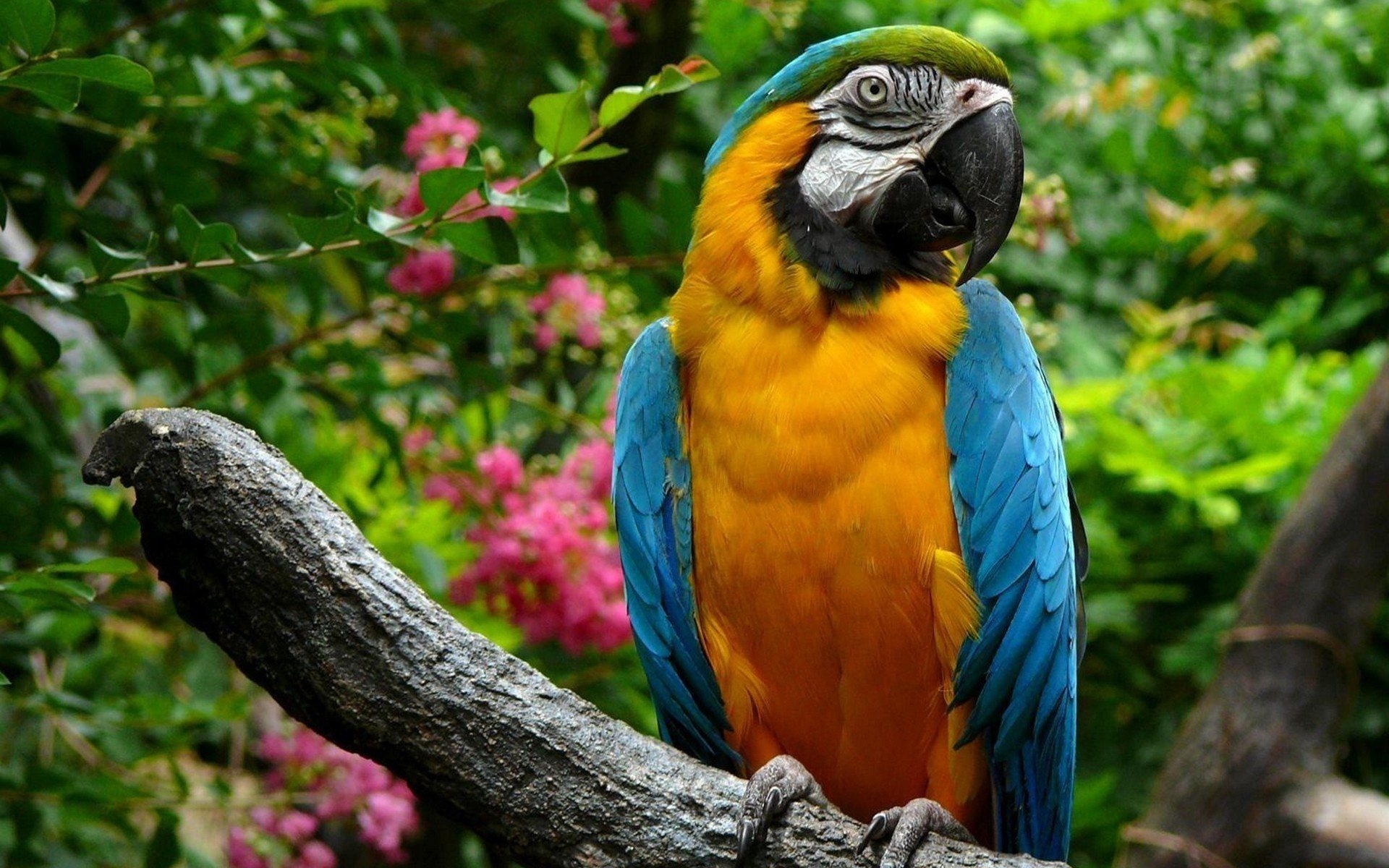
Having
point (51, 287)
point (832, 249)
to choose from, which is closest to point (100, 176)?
point (51, 287)

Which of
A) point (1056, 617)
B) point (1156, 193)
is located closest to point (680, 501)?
point (1056, 617)

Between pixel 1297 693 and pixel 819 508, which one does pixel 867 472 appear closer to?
pixel 819 508

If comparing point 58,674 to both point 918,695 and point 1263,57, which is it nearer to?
point 918,695

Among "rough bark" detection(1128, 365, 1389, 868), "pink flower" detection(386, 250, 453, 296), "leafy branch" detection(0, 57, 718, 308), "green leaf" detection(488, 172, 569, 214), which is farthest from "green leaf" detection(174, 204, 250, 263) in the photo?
"rough bark" detection(1128, 365, 1389, 868)

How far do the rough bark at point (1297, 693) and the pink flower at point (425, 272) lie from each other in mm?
2556

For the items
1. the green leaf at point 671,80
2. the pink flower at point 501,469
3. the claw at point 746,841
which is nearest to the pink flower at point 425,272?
the pink flower at point 501,469

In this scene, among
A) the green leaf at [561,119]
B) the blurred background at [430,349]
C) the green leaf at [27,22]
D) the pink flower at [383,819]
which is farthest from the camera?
the pink flower at [383,819]

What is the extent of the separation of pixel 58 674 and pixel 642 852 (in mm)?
1558

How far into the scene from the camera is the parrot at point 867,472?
1.89 m

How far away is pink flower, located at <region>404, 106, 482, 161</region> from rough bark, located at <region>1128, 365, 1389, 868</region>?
2.61 meters

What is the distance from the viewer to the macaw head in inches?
74.7

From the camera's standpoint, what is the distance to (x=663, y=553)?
203 cm

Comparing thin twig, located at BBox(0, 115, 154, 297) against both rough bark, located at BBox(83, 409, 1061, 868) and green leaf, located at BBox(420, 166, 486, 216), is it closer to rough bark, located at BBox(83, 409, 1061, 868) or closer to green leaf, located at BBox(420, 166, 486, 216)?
green leaf, located at BBox(420, 166, 486, 216)

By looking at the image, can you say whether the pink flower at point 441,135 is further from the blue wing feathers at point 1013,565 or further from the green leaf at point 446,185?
the blue wing feathers at point 1013,565
